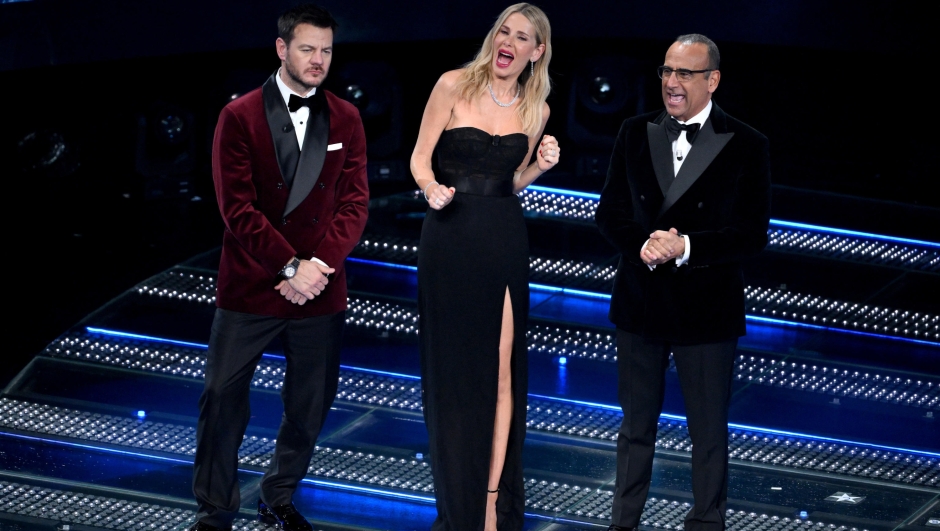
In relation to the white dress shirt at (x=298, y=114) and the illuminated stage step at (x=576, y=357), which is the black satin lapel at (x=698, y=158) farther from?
the illuminated stage step at (x=576, y=357)

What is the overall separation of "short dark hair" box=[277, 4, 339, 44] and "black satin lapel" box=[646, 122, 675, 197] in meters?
1.07

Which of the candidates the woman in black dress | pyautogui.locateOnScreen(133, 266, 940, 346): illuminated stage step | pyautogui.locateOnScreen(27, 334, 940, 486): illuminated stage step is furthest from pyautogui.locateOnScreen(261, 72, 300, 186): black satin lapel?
pyautogui.locateOnScreen(133, 266, 940, 346): illuminated stage step

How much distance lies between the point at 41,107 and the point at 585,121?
319 centimetres

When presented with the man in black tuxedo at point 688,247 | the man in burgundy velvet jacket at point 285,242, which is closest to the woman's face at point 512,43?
the man in black tuxedo at point 688,247

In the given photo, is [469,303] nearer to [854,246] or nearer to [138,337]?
[138,337]

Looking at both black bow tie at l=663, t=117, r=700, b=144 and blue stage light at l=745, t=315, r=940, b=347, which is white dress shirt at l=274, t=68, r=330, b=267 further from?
blue stage light at l=745, t=315, r=940, b=347

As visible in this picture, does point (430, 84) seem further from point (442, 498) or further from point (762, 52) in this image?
point (442, 498)

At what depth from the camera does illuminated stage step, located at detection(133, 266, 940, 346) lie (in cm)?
609

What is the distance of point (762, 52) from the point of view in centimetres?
758

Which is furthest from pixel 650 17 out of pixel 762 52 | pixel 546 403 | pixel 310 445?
pixel 310 445

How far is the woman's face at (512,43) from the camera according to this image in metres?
4.02

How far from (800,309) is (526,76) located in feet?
8.84

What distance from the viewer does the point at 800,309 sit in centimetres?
630

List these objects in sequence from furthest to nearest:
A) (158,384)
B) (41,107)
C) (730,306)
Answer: (41,107) → (158,384) → (730,306)
